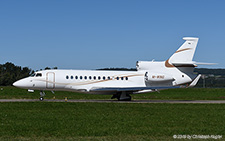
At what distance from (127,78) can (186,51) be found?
7296 mm

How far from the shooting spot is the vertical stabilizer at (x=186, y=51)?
3831 cm

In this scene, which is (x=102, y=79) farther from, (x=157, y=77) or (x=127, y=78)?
(x=157, y=77)

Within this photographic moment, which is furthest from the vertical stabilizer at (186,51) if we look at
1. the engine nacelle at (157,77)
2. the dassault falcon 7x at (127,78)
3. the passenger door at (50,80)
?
the passenger door at (50,80)

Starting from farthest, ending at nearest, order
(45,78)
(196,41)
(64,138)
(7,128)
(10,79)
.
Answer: (10,79)
(196,41)
(45,78)
(7,128)
(64,138)

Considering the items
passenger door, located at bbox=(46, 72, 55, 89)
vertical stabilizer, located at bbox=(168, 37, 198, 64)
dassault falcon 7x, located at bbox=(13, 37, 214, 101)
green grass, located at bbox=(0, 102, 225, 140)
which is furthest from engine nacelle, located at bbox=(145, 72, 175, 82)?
green grass, located at bbox=(0, 102, 225, 140)

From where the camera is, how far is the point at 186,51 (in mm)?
38281

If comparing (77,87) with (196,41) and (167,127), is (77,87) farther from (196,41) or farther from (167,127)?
(167,127)

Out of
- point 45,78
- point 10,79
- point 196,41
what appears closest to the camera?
point 45,78

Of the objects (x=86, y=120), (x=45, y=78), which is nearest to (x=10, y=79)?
(x=45, y=78)

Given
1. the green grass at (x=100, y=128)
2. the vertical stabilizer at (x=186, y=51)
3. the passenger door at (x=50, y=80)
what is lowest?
the green grass at (x=100, y=128)

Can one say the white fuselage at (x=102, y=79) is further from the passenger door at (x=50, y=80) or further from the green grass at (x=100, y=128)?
the green grass at (x=100, y=128)

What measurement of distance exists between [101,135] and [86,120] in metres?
4.66

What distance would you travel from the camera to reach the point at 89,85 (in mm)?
36531

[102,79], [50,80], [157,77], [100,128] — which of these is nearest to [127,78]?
[102,79]
